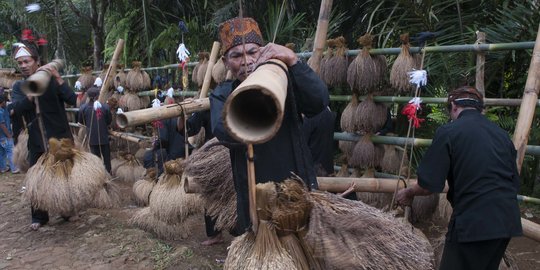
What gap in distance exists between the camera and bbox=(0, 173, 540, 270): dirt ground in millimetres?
4281

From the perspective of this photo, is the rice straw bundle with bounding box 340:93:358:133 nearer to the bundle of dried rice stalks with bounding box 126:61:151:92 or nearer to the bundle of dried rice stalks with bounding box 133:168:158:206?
the bundle of dried rice stalks with bounding box 133:168:158:206

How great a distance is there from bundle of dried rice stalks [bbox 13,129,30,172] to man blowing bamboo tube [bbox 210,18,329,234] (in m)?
6.02

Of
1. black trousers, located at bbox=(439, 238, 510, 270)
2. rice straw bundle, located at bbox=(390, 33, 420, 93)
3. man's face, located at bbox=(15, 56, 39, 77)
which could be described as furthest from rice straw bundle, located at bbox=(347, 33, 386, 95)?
man's face, located at bbox=(15, 56, 39, 77)

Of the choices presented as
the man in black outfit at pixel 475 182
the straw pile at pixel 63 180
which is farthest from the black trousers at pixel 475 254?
the straw pile at pixel 63 180

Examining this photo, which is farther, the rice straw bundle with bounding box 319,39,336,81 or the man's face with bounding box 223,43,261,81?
the rice straw bundle with bounding box 319,39,336,81

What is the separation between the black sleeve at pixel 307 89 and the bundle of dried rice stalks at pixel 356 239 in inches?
17.0

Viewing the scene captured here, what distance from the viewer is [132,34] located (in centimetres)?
1044

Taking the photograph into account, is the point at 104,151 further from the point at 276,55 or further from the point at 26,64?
the point at 276,55

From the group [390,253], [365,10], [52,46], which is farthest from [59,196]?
[52,46]

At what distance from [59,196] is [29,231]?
3.27ft

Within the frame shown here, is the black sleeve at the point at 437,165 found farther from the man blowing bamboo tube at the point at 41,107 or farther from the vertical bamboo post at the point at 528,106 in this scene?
the man blowing bamboo tube at the point at 41,107

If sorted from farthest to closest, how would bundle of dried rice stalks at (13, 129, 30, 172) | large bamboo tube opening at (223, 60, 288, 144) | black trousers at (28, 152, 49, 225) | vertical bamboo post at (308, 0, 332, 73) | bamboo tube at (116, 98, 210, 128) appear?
bundle of dried rice stalks at (13, 129, 30, 172), black trousers at (28, 152, 49, 225), vertical bamboo post at (308, 0, 332, 73), bamboo tube at (116, 98, 210, 128), large bamboo tube opening at (223, 60, 288, 144)

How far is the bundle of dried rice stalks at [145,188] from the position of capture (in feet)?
20.8

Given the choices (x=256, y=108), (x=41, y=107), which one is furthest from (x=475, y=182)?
(x=41, y=107)
